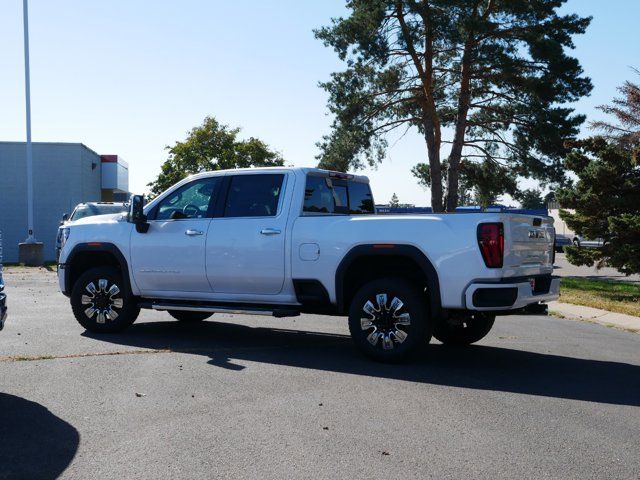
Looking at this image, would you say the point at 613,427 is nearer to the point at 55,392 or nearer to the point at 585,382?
the point at 585,382

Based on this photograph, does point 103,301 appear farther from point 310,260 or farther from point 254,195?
point 310,260

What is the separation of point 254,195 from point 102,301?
257 cm

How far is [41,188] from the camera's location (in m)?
37.2

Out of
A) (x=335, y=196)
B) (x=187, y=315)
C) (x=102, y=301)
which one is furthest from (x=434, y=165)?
(x=102, y=301)

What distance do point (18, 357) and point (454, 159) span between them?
22.1 metres

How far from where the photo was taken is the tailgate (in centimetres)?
730

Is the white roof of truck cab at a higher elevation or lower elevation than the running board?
higher

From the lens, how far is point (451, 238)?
24.1 ft

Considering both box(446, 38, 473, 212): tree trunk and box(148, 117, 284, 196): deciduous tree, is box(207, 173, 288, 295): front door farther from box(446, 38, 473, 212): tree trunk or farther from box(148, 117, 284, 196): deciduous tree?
box(148, 117, 284, 196): deciduous tree

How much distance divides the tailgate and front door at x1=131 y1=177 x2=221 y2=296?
367cm

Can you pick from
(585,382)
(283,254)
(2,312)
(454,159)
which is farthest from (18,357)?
(454,159)

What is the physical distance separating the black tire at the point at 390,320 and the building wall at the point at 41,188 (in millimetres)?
31456

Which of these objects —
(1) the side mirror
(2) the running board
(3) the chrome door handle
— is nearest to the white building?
(1) the side mirror

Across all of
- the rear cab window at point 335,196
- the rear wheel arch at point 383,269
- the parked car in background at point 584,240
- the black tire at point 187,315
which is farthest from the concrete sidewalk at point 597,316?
the black tire at point 187,315
